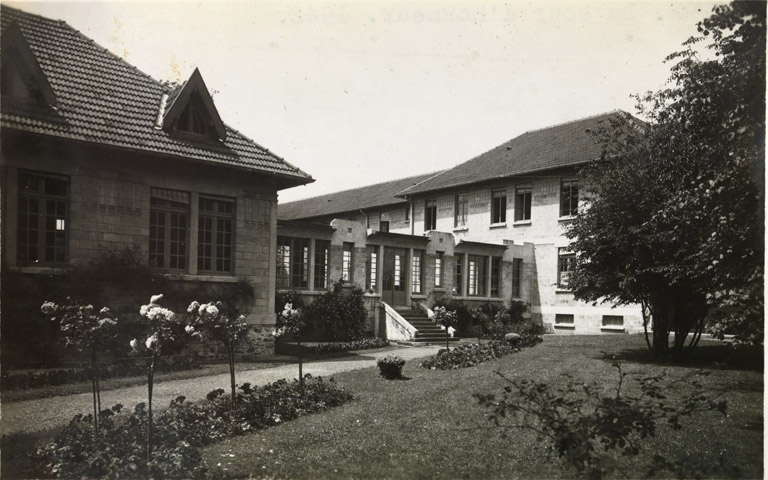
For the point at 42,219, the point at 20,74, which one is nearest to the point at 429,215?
the point at 42,219

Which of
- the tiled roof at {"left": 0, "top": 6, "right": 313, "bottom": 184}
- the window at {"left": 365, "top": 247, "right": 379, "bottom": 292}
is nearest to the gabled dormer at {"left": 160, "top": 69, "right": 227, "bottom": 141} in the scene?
the tiled roof at {"left": 0, "top": 6, "right": 313, "bottom": 184}

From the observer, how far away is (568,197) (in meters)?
26.5

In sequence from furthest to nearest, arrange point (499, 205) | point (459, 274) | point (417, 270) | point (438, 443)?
point (499, 205) < point (459, 274) < point (417, 270) < point (438, 443)

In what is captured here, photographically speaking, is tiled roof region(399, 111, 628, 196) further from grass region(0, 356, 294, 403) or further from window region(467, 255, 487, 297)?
grass region(0, 356, 294, 403)

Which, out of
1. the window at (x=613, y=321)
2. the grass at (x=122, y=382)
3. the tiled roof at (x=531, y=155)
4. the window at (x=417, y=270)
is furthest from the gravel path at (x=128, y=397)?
the tiled roof at (x=531, y=155)

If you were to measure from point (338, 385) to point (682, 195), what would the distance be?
24.8ft

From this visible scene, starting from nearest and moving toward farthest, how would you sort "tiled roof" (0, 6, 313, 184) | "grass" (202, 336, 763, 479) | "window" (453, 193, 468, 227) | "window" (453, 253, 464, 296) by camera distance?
"grass" (202, 336, 763, 479) < "tiled roof" (0, 6, 313, 184) < "window" (453, 253, 464, 296) < "window" (453, 193, 468, 227)

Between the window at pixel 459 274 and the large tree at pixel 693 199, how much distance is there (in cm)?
1018

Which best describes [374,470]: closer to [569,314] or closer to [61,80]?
[61,80]

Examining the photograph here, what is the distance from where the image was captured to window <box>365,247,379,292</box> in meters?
22.4

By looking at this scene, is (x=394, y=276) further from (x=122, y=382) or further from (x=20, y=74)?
(x=20, y=74)

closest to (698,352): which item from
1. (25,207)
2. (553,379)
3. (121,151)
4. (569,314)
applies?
(553,379)

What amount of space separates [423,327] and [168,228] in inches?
440

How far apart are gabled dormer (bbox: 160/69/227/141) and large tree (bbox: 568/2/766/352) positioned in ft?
35.0
